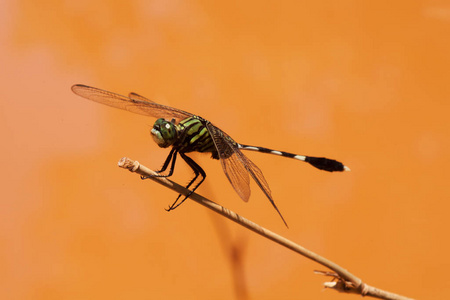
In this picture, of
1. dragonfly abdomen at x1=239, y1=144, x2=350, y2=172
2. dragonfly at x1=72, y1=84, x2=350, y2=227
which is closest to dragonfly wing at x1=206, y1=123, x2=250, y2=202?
dragonfly at x1=72, y1=84, x2=350, y2=227

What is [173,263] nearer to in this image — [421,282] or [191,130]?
[191,130]

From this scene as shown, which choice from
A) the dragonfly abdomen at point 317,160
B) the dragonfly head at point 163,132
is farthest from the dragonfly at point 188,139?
the dragonfly abdomen at point 317,160

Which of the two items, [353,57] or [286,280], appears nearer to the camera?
[286,280]

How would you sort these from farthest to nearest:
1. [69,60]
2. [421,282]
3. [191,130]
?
[69,60]
[421,282]
[191,130]

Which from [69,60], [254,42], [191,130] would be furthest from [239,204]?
[69,60]

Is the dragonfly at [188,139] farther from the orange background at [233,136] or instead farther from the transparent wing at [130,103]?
the orange background at [233,136]

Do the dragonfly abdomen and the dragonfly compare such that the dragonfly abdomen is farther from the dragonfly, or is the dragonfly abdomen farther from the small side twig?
the small side twig
